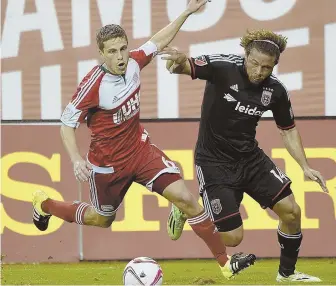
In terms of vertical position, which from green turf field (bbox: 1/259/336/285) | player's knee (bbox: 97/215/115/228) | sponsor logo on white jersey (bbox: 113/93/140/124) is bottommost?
green turf field (bbox: 1/259/336/285)

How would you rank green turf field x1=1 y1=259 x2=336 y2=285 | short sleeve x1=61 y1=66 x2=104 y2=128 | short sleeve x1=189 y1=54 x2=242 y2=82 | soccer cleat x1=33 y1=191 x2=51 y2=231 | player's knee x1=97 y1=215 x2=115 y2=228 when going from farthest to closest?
soccer cleat x1=33 y1=191 x2=51 y2=231
green turf field x1=1 y1=259 x2=336 y2=285
player's knee x1=97 y1=215 x2=115 y2=228
short sleeve x1=189 y1=54 x2=242 y2=82
short sleeve x1=61 y1=66 x2=104 y2=128

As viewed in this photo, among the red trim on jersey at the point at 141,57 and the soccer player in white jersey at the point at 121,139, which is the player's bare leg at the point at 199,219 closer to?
the soccer player in white jersey at the point at 121,139

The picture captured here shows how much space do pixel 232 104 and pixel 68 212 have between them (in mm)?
2076

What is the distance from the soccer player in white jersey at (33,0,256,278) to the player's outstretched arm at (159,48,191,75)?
400 millimetres

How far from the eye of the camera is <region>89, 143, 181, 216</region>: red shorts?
9.15 meters

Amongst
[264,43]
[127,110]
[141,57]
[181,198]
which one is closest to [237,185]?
[181,198]

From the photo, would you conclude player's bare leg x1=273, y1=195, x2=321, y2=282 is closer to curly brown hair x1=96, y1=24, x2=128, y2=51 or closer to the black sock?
the black sock

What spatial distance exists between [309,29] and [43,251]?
418 cm

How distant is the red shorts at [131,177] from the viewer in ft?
30.0

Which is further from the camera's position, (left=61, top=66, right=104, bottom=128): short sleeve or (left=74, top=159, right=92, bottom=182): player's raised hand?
(left=61, top=66, right=104, bottom=128): short sleeve

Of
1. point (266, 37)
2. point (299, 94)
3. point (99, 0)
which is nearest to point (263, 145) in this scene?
point (299, 94)

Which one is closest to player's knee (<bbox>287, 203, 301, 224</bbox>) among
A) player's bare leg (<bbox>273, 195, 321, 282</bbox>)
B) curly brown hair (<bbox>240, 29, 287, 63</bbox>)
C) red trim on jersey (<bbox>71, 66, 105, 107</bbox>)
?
player's bare leg (<bbox>273, 195, 321, 282</bbox>)

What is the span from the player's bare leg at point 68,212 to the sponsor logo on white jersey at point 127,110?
108cm

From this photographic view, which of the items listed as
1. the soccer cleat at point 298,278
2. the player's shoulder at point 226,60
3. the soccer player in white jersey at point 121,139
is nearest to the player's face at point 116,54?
the soccer player in white jersey at point 121,139
